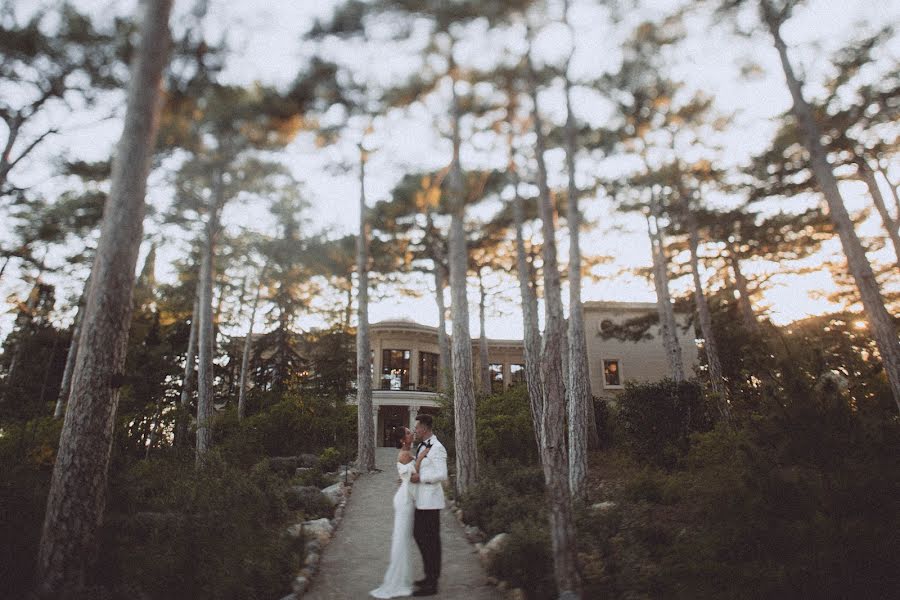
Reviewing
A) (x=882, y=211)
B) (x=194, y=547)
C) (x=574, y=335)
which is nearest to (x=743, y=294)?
(x=882, y=211)

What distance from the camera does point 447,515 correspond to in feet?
29.0

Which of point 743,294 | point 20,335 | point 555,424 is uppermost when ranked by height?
point 20,335

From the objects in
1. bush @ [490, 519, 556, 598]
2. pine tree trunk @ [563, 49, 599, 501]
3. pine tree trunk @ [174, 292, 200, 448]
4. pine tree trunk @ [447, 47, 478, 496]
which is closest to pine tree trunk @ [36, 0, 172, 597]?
bush @ [490, 519, 556, 598]

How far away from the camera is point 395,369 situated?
28766 mm

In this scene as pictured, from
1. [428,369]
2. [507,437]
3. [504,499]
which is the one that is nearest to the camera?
[504,499]

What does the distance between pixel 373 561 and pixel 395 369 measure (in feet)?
74.8

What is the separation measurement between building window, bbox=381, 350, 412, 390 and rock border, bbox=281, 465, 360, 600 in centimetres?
1678

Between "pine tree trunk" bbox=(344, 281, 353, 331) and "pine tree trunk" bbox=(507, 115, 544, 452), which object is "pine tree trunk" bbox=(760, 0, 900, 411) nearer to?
"pine tree trunk" bbox=(507, 115, 544, 452)

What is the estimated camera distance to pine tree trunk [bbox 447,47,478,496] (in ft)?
32.7

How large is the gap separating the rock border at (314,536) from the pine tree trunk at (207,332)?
5011 mm

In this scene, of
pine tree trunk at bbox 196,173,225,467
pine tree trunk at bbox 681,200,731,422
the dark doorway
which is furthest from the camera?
the dark doorway

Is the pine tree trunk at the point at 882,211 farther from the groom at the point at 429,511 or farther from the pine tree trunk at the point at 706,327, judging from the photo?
the groom at the point at 429,511

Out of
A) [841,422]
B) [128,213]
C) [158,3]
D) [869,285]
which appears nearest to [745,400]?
[869,285]

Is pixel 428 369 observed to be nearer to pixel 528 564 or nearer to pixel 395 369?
Answer: pixel 395 369
